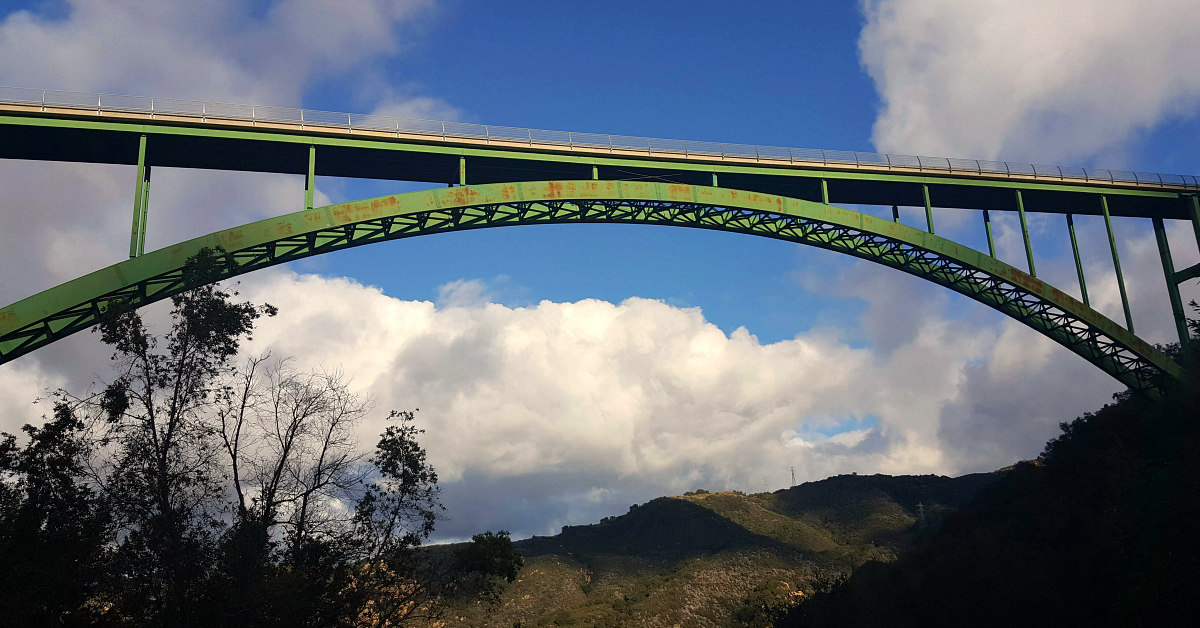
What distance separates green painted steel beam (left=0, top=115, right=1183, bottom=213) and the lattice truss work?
174 cm

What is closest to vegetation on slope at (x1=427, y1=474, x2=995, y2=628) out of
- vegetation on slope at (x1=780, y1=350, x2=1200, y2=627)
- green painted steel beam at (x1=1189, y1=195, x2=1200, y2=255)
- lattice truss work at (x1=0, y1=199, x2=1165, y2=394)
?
vegetation on slope at (x1=780, y1=350, x2=1200, y2=627)

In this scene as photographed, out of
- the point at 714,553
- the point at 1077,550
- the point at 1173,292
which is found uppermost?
the point at 1173,292

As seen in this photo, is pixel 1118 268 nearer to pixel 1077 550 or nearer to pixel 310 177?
pixel 1077 550

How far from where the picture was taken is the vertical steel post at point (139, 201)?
21.6m

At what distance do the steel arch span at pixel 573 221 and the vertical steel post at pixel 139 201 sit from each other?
0.77 meters

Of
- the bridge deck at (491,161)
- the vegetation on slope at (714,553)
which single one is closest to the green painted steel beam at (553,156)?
the bridge deck at (491,161)

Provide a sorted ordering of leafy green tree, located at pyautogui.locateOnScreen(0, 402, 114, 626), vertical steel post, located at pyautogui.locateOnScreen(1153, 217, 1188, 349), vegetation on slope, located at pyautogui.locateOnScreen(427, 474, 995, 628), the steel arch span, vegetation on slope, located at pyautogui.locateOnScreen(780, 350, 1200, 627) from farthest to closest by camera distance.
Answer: vegetation on slope, located at pyautogui.locateOnScreen(427, 474, 995, 628)
vertical steel post, located at pyautogui.locateOnScreen(1153, 217, 1188, 349)
vegetation on slope, located at pyautogui.locateOnScreen(780, 350, 1200, 627)
the steel arch span
leafy green tree, located at pyautogui.locateOnScreen(0, 402, 114, 626)

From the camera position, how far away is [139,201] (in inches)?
884

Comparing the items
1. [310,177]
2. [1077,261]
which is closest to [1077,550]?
[1077,261]

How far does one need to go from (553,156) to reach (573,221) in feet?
7.83

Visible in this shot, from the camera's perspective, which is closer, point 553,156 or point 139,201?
point 139,201

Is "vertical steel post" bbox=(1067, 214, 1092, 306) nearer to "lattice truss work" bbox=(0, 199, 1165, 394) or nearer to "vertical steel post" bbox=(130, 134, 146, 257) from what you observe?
"lattice truss work" bbox=(0, 199, 1165, 394)

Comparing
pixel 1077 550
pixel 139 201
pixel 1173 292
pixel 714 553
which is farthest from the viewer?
pixel 714 553

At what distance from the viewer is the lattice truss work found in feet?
69.5
